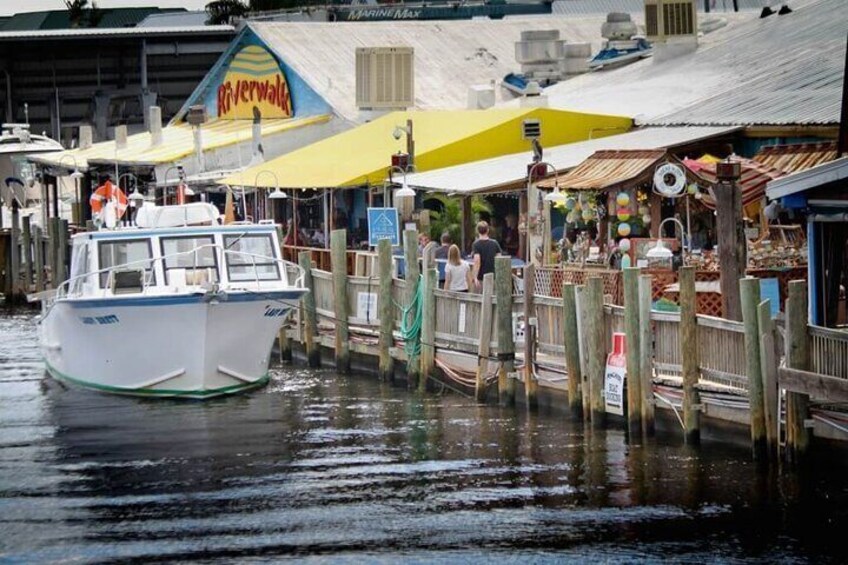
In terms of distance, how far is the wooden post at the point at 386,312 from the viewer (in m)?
31.7

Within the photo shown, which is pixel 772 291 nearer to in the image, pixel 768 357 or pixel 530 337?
pixel 530 337

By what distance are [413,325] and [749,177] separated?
581 cm

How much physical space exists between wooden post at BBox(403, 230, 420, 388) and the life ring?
4052 millimetres

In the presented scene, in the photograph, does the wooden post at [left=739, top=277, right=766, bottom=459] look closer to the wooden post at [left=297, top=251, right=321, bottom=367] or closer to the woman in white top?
the woman in white top

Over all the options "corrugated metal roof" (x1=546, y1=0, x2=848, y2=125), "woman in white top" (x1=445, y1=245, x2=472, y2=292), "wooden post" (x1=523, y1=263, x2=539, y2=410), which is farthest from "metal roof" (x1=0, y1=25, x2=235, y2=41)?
"wooden post" (x1=523, y1=263, x2=539, y2=410)

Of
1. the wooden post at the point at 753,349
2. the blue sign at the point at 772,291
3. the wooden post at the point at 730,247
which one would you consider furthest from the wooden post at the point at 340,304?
the wooden post at the point at 753,349

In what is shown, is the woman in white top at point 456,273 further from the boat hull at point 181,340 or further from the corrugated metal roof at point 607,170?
the boat hull at point 181,340

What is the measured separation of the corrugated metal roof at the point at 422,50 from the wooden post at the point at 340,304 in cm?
1505

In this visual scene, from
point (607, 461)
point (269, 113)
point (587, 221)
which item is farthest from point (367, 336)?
point (269, 113)

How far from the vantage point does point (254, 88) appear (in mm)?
52719

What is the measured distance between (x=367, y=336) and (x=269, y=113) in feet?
63.2

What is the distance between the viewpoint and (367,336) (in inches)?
1316

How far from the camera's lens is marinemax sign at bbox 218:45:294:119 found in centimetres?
5122

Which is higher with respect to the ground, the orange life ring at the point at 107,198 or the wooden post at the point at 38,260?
the orange life ring at the point at 107,198
